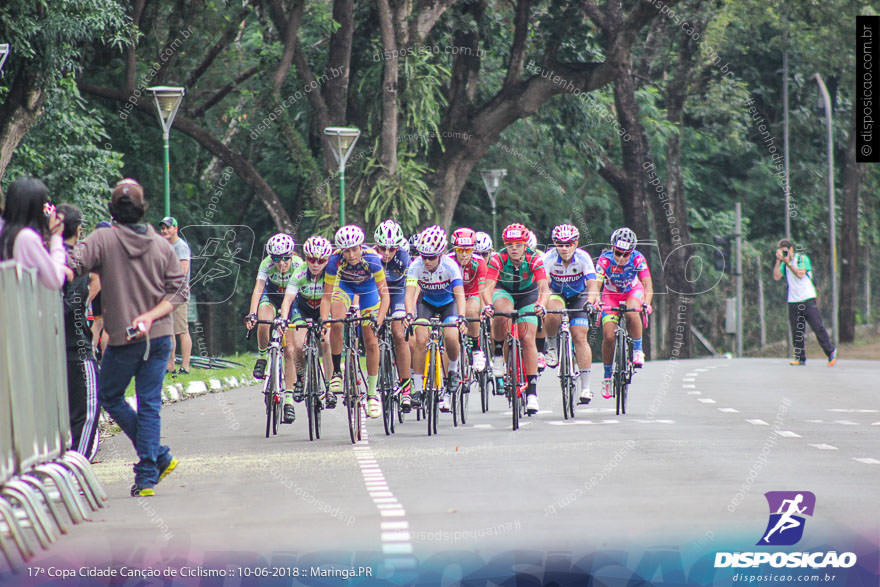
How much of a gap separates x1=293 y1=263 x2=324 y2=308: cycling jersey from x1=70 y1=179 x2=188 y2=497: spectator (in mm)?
5069

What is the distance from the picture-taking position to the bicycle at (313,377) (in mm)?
14281

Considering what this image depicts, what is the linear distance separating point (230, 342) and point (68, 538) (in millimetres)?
30593

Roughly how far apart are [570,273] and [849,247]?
26635mm

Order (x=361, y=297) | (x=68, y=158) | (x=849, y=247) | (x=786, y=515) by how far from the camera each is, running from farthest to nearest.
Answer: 1. (x=849, y=247)
2. (x=68, y=158)
3. (x=361, y=297)
4. (x=786, y=515)

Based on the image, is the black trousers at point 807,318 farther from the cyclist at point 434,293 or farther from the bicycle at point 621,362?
the cyclist at point 434,293

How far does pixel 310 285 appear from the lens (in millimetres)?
15516

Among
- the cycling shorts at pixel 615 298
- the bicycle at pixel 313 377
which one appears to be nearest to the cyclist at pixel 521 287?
the cycling shorts at pixel 615 298

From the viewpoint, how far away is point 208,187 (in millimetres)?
37750

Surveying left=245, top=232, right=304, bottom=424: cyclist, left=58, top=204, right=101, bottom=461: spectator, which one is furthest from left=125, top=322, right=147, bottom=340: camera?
left=245, top=232, right=304, bottom=424: cyclist

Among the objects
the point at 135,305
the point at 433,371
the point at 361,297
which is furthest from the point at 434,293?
the point at 135,305

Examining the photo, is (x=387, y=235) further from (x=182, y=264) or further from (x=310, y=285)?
(x=182, y=264)

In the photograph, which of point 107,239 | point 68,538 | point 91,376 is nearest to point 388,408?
point 91,376

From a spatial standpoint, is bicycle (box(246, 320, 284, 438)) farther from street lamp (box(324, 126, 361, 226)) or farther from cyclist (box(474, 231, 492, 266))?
street lamp (box(324, 126, 361, 226))

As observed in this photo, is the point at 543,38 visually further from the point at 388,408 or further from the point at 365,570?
the point at 365,570
